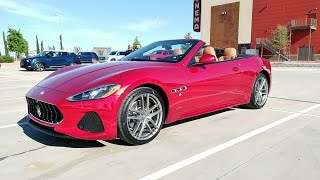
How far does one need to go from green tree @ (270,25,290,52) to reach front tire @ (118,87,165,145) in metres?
45.3

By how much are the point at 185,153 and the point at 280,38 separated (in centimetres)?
4579

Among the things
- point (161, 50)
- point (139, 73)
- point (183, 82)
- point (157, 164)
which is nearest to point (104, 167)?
point (157, 164)

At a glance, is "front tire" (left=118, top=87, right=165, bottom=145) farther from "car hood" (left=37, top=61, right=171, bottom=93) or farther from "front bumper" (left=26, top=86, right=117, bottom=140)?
"car hood" (left=37, top=61, right=171, bottom=93)

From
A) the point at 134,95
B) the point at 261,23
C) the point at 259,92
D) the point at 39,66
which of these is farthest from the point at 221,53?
the point at 261,23

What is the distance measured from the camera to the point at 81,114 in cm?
339

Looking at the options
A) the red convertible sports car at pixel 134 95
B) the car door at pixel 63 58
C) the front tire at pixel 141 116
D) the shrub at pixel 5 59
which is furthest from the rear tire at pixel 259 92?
the shrub at pixel 5 59

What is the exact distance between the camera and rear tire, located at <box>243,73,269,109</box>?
594 centimetres

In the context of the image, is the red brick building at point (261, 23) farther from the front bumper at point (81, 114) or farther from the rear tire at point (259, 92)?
the front bumper at point (81, 114)

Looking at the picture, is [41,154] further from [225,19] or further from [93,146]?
[225,19]

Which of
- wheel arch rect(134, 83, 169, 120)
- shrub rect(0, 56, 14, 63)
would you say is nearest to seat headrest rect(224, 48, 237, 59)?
wheel arch rect(134, 83, 169, 120)

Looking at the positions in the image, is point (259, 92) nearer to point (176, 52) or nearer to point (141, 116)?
point (176, 52)

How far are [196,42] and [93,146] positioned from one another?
222 cm

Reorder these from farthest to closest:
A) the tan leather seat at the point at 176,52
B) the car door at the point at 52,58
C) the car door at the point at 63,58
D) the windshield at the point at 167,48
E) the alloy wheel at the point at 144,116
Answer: the car door at the point at 63,58, the car door at the point at 52,58, the tan leather seat at the point at 176,52, the windshield at the point at 167,48, the alloy wheel at the point at 144,116

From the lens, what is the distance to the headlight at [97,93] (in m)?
3.44
